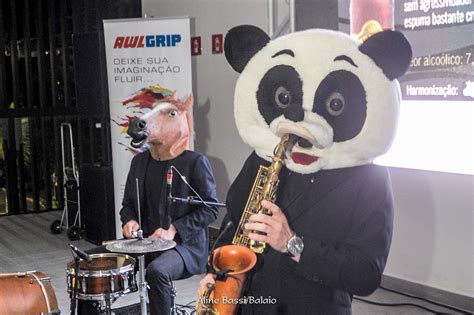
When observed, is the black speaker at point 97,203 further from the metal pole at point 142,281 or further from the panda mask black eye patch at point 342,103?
the panda mask black eye patch at point 342,103

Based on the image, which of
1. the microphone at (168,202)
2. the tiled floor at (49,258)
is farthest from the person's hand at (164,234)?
the tiled floor at (49,258)

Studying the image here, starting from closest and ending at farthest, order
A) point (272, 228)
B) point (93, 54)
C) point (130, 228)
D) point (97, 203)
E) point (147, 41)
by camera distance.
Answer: point (272, 228) < point (130, 228) < point (147, 41) < point (93, 54) < point (97, 203)

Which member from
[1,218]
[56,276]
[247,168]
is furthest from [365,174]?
[1,218]

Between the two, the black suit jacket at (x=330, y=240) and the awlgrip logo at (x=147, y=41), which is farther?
the awlgrip logo at (x=147, y=41)

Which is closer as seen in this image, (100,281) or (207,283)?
(207,283)

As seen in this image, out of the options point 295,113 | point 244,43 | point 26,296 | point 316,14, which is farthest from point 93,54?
point 295,113

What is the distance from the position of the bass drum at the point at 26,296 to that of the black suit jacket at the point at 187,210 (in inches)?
23.1

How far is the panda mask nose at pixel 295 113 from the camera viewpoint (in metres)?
1.55

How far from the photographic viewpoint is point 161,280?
295 centimetres

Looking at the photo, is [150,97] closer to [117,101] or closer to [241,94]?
[117,101]

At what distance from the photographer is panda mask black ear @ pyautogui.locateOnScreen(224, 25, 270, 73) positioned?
1.73 meters

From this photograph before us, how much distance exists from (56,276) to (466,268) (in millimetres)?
3055

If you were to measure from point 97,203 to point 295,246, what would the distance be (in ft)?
13.9

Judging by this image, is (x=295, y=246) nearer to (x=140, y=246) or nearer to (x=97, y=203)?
(x=140, y=246)
